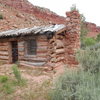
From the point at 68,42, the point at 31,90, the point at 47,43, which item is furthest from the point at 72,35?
the point at 31,90

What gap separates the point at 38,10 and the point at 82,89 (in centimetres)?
3371

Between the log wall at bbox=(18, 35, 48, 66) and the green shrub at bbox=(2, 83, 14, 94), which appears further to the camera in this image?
the log wall at bbox=(18, 35, 48, 66)

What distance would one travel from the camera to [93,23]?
48688 millimetres

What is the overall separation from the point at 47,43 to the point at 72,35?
1.75m

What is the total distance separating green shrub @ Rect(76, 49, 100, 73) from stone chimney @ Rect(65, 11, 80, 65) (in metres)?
5.05

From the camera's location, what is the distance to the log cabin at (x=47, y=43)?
10000mm

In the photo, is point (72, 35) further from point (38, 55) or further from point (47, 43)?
point (38, 55)

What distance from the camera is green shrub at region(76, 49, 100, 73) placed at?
5477 mm

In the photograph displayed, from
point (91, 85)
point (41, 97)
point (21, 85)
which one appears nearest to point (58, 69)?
point (21, 85)

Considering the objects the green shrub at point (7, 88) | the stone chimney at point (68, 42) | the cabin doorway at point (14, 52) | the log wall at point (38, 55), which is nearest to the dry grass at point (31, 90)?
the green shrub at point (7, 88)

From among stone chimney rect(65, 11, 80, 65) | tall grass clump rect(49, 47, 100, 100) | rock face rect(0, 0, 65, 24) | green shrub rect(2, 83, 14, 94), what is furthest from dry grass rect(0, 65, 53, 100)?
rock face rect(0, 0, 65, 24)

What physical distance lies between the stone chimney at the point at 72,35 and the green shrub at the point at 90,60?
5054 mm

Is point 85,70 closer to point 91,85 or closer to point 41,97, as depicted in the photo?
point 91,85

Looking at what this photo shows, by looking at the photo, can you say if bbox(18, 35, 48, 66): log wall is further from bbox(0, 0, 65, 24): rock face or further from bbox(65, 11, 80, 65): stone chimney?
bbox(0, 0, 65, 24): rock face
